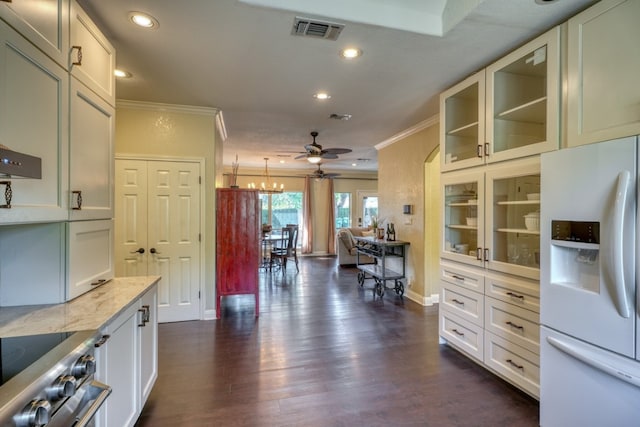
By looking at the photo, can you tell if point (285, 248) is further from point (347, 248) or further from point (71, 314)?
point (71, 314)

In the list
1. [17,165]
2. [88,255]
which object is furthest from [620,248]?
[88,255]

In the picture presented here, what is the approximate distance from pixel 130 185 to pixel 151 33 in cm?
205

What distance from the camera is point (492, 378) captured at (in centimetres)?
252

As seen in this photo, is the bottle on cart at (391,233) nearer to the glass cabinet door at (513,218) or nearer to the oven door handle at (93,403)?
the glass cabinet door at (513,218)

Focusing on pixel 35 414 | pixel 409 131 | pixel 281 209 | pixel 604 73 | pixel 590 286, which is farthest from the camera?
pixel 281 209

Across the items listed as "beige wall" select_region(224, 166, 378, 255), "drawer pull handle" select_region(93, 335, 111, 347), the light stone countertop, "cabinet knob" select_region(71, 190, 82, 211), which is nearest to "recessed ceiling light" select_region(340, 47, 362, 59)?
"cabinet knob" select_region(71, 190, 82, 211)

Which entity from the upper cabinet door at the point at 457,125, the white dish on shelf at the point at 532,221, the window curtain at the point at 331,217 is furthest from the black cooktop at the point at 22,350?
the window curtain at the point at 331,217

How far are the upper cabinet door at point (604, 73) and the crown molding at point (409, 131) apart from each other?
7.04 ft

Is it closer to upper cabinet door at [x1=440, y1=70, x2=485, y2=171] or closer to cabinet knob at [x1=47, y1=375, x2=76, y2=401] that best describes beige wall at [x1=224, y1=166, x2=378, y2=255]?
upper cabinet door at [x1=440, y1=70, x2=485, y2=171]

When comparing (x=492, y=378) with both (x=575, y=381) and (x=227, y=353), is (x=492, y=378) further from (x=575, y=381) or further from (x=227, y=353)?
(x=227, y=353)

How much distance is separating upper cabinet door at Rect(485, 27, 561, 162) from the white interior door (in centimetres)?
333

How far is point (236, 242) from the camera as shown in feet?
13.2

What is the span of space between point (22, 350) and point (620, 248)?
2.52 metres

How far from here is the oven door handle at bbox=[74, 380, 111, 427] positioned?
1.12m
